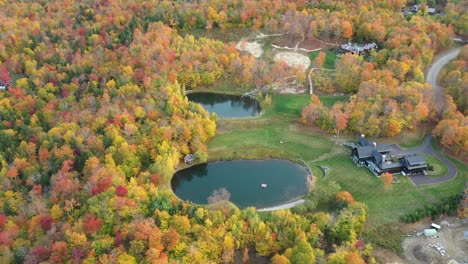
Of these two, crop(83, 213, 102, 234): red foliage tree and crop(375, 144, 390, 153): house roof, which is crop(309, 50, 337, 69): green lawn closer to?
crop(375, 144, 390, 153): house roof

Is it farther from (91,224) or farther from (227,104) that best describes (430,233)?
(227,104)

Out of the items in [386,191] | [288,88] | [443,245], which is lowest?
[443,245]

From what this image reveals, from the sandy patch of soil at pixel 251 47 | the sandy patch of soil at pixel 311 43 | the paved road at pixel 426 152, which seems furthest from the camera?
the sandy patch of soil at pixel 311 43

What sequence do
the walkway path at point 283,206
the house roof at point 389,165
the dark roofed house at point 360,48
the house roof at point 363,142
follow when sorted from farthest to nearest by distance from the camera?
the dark roofed house at point 360,48 → the house roof at point 363,142 → the house roof at point 389,165 → the walkway path at point 283,206

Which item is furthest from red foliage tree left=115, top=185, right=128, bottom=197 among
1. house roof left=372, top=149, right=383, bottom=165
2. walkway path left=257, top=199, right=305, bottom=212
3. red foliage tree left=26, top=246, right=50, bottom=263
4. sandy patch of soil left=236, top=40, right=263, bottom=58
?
sandy patch of soil left=236, top=40, right=263, bottom=58

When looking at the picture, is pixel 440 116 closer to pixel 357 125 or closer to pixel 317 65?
pixel 357 125

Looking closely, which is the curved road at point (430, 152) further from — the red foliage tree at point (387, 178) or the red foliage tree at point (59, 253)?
the red foliage tree at point (59, 253)

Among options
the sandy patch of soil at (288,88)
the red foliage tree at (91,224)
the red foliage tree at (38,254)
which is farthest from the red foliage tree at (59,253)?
the sandy patch of soil at (288,88)

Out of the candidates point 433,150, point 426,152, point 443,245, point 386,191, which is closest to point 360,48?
point 433,150
